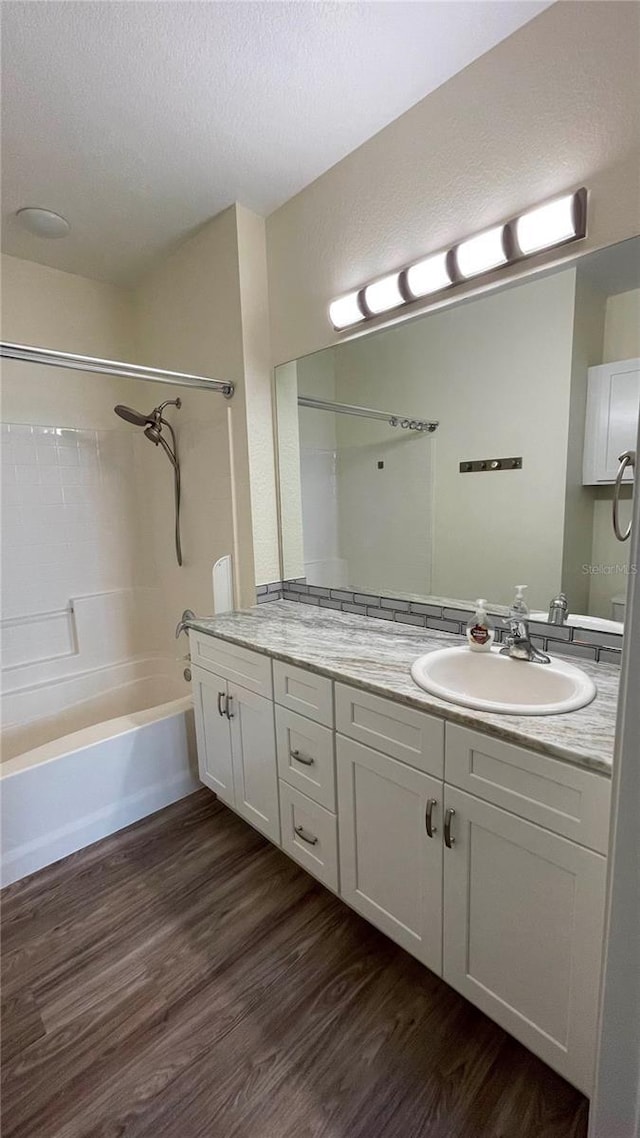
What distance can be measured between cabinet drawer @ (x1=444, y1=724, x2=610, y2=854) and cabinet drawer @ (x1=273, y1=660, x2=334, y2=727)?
1.27ft

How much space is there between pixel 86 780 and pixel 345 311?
2.01 m

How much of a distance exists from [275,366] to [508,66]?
1160 mm

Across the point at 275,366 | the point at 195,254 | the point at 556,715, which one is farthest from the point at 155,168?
the point at 556,715

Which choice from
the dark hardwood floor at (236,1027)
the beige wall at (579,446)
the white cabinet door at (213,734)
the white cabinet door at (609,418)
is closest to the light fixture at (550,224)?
the beige wall at (579,446)

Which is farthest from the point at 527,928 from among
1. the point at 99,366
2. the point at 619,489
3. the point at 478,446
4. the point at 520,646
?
the point at 99,366

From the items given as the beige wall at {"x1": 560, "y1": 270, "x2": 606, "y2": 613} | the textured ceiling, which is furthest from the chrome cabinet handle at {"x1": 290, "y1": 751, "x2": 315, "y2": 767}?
the textured ceiling

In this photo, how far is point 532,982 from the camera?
0.96 m

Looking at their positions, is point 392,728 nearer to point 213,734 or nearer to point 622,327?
point 213,734

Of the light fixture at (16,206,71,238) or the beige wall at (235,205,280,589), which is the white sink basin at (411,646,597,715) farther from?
the light fixture at (16,206,71,238)

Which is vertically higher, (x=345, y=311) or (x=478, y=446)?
(x=345, y=311)

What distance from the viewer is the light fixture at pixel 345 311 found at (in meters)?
1.67

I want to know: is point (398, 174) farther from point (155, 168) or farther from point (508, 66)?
point (155, 168)

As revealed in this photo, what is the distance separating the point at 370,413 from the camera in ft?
6.16

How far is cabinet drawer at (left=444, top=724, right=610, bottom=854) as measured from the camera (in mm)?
831
